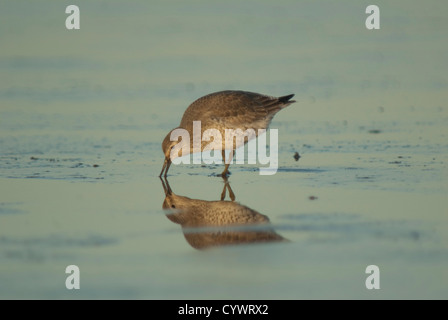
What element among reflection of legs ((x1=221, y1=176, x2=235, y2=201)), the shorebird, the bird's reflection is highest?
the shorebird

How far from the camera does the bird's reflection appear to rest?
20.8ft

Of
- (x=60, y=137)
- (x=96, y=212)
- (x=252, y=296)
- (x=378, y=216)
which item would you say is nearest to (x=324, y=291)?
(x=252, y=296)

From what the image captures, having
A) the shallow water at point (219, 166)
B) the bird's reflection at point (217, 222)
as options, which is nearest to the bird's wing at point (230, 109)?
the shallow water at point (219, 166)

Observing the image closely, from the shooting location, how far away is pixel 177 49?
15.2 meters

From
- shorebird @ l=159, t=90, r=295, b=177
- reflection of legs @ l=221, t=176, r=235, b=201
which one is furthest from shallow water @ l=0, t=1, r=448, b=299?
shorebird @ l=159, t=90, r=295, b=177

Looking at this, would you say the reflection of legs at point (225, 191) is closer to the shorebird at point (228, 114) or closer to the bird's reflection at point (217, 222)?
the bird's reflection at point (217, 222)

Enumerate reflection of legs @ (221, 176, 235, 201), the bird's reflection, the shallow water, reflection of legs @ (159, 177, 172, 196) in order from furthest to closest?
1. reflection of legs @ (159, 177, 172, 196)
2. reflection of legs @ (221, 176, 235, 201)
3. the bird's reflection
4. the shallow water

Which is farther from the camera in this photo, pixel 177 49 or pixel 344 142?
pixel 177 49

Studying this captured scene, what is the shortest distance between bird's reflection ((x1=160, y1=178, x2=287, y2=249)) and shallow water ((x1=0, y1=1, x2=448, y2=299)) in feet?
0.36

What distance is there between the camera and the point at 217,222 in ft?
22.8

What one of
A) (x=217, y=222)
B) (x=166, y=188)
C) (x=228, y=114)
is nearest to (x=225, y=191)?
(x=166, y=188)

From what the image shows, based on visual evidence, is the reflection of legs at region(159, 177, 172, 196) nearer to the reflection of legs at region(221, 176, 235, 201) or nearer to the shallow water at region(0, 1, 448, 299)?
the shallow water at region(0, 1, 448, 299)

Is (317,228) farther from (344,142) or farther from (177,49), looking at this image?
(177,49)

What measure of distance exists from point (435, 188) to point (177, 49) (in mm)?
8274
